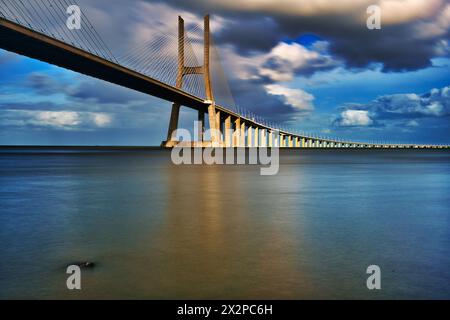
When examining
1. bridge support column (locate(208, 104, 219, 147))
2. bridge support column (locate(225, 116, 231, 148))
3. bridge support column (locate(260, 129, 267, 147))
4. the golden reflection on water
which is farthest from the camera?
bridge support column (locate(260, 129, 267, 147))

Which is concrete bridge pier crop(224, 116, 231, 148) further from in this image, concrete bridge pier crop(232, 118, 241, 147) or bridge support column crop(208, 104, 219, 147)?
→ bridge support column crop(208, 104, 219, 147)

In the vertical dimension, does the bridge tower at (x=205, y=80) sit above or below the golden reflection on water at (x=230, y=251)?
above

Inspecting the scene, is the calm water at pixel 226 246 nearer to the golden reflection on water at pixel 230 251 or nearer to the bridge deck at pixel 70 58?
the golden reflection on water at pixel 230 251

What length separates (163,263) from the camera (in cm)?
578

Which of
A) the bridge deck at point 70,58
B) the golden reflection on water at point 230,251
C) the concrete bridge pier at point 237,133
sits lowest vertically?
the golden reflection on water at point 230,251

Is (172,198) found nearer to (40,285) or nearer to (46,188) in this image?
(46,188)

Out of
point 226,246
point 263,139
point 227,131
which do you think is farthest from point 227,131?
point 226,246

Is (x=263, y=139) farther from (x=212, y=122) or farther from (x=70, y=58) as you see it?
(x=70, y=58)

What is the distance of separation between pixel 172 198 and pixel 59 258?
24.9 feet

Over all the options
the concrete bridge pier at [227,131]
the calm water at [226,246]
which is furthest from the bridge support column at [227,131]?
the calm water at [226,246]

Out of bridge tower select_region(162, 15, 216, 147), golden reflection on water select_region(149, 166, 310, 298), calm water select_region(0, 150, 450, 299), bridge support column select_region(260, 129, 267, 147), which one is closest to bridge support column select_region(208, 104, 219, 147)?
bridge tower select_region(162, 15, 216, 147)

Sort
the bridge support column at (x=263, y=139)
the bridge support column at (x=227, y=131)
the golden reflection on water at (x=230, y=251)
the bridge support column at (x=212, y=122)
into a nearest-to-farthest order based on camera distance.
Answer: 1. the golden reflection on water at (x=230, y=251)
2. the bridge support column at (x=212, y=122)
3. the bridge support column at (x=227, y=131)
4. the bridge support column at (x=263, y=139)

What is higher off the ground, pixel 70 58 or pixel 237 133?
pixel 70 58
